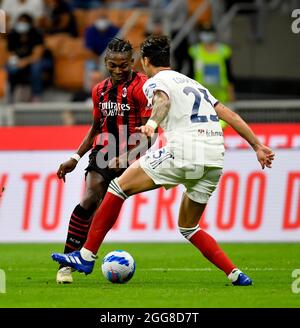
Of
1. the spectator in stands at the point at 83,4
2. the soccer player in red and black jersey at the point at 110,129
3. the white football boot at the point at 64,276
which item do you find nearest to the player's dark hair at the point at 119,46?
the soccer player in red and black jersey at the point at 110,129

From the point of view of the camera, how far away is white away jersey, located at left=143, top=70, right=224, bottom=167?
9867 mm

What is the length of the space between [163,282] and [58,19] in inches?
464

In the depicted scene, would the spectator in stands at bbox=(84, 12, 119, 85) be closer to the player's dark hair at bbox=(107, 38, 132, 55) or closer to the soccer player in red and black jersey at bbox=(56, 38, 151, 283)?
the soccer player in red and black jersey at bbox=(56, 38, 151, 283)

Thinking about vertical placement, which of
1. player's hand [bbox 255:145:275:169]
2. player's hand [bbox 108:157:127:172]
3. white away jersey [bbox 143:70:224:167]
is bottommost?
player's hand [bbox 108:157:127:172]

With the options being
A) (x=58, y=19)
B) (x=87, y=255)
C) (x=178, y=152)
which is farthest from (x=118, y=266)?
(x=58, y=19)

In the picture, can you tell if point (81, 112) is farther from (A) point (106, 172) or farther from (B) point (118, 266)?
(B) point (118, 266)

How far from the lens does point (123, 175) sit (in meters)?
10.1

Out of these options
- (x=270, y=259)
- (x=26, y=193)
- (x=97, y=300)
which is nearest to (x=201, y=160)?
(x=97, y=300)

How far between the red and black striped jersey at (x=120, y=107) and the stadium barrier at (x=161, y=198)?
457 centimetres

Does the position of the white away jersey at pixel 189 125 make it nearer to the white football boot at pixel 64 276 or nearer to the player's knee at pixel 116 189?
the player's knee at pixel 116 189

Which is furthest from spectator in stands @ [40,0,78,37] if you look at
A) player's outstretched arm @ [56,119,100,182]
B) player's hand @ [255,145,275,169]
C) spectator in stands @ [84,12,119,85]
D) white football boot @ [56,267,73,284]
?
player's hand @ [255,145,275,169]

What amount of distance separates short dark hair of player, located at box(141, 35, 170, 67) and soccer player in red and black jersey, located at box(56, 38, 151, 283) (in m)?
0.61
